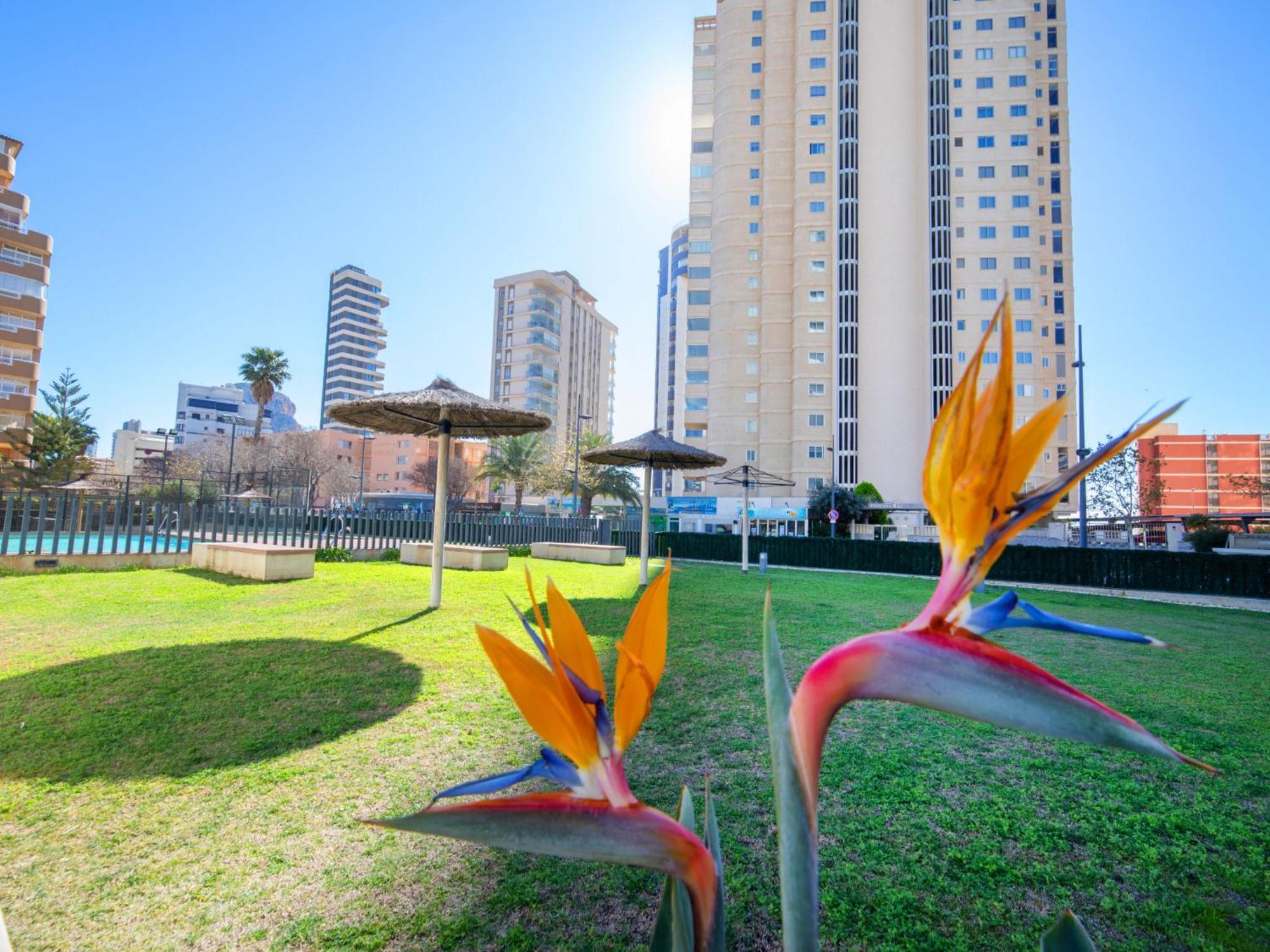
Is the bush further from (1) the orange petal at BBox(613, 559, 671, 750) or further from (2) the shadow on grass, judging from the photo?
(1) the orange petal at BBox(613, 559, 671, 750)

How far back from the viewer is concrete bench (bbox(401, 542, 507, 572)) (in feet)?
38.0

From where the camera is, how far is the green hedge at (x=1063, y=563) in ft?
36.2

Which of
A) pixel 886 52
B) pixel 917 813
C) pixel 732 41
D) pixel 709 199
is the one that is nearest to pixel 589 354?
pixel 709 199

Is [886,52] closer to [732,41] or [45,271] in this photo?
[732,41]

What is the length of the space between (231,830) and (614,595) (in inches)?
257

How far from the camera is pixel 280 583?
8.41 meters

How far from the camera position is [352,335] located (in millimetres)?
96750

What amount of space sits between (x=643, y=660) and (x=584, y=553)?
14552mm

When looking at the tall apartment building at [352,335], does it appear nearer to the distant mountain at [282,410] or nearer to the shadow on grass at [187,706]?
the distant mountain at [282,410]

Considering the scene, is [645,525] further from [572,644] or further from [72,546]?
[572,644]

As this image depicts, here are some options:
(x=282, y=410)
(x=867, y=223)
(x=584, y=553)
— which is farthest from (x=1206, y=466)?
(x=282, y=410)

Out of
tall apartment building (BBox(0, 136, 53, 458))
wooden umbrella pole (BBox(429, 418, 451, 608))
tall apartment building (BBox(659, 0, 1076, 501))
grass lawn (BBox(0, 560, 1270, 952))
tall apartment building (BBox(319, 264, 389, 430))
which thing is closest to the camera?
grass lawn (BBox(0, 560, 1270, 952))

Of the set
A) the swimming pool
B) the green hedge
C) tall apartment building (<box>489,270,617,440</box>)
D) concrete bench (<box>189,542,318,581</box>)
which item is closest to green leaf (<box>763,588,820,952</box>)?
concrete bench (<box>189,542,318,581</box>)

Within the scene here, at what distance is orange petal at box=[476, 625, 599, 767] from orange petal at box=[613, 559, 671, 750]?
4 centimetres
